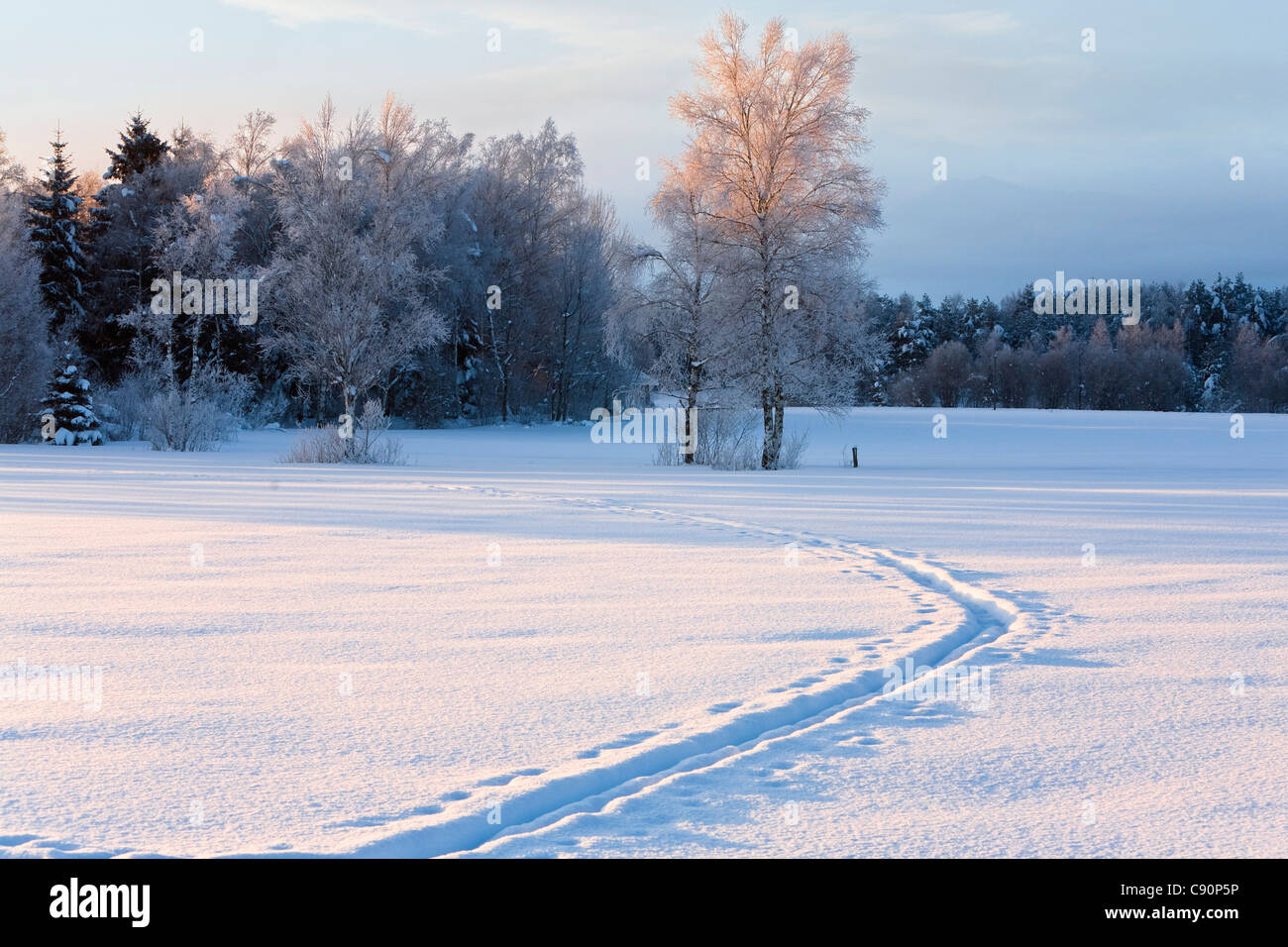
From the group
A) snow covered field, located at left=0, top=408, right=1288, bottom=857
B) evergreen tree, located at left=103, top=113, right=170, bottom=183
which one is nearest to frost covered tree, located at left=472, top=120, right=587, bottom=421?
evergreen tree, located at left=103, top=113, right=170, bottom=183

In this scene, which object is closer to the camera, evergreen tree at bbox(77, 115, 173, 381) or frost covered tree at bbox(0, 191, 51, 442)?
frost covered tree at bbox(0, 191, 51, 442)

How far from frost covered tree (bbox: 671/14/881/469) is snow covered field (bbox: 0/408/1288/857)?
46.0ft

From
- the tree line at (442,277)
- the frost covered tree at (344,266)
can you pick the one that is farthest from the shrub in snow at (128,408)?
the frost covered tree at (344,266)

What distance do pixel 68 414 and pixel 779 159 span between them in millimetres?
25578

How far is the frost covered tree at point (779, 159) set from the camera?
29.0 meters

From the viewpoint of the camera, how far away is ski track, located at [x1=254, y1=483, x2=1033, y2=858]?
411 cm

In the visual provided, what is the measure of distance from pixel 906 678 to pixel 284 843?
12.6 ft

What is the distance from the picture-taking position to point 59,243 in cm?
5094

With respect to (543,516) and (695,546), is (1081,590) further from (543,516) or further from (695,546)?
(543,516)

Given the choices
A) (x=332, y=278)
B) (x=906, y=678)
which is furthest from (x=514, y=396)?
(x=906, y=678)

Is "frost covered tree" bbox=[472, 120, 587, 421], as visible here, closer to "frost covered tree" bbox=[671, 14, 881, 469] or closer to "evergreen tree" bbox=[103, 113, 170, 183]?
"evergreen tree" bbox=[103, 113, 170, 183]

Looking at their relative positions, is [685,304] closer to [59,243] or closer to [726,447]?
A: [726,447]

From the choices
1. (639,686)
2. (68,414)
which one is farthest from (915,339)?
(639,686)
